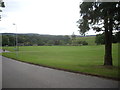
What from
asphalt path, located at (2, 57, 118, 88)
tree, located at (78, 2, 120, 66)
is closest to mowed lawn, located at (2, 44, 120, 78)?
asphalt path, located at (2, 57, 118, 88)

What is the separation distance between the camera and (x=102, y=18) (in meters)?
11.2

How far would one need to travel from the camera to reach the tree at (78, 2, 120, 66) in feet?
33.3

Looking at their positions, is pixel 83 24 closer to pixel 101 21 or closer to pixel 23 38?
pixel 101 21

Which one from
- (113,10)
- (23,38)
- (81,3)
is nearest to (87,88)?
(113,10)

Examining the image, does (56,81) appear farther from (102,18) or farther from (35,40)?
(35,40)

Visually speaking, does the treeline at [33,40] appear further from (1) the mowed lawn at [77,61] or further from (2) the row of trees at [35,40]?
(1) the mowed lawn at [77,61]

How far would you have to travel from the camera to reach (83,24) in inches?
504

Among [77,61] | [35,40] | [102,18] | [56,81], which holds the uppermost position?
[102,18]

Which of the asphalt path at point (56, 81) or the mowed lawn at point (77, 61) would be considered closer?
the asphalt path at point (56, 81)

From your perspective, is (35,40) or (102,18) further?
(35,40)

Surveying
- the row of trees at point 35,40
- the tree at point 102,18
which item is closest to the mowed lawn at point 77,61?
the tree at point 102,18

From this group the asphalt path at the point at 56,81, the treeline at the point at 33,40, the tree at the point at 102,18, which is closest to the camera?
the asphalt path at the point at 56,81

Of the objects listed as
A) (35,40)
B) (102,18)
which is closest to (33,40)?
(35,40)

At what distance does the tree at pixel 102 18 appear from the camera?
10148mm
